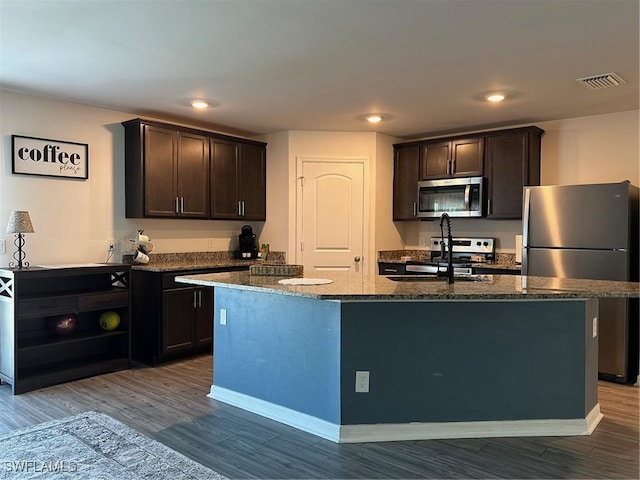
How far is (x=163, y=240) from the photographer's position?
520cm

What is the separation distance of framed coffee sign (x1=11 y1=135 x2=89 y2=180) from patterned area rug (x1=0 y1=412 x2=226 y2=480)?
7.33 ft

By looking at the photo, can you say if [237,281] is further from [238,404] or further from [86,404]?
[86,404]

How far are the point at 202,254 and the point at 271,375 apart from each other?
259 centimetres

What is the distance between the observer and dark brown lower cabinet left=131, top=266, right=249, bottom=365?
14.6 feet

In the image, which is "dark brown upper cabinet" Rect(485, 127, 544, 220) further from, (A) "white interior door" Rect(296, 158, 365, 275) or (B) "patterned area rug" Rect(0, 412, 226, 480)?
(B) "patterned area rug" Rect(0, 412, 226, 480)

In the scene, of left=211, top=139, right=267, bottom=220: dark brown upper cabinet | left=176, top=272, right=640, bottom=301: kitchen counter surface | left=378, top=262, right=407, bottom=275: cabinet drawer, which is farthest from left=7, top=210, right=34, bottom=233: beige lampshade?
left=378, top=262, right=407, bottom=275: cabinet drawer

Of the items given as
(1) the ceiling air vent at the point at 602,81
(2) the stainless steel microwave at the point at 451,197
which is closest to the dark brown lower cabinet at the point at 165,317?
(2) the stainless steel microwave at the point at 451,197

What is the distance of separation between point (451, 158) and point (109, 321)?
3.86 meters

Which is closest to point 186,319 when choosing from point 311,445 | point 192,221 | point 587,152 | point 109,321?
point 109,321

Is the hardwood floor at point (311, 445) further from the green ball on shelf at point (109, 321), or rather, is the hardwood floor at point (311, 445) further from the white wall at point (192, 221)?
the white wall at point (192, 221)

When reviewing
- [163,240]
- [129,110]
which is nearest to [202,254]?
[163,240]

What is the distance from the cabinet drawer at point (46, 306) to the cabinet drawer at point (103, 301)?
0.07 meters

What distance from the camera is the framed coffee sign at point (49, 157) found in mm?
4148

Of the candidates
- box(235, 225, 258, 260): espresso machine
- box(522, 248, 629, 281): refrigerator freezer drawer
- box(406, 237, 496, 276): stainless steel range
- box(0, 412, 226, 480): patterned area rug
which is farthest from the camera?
box(235, 225, 258, 260): espresso machine
